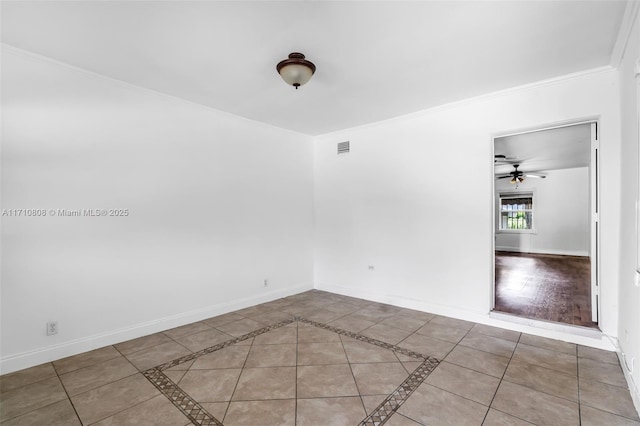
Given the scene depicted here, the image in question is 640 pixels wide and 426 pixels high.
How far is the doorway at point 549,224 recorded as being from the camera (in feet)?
11.8

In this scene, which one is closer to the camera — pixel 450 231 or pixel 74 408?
pixel 74 408

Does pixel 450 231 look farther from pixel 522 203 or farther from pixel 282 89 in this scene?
pixel 522 203

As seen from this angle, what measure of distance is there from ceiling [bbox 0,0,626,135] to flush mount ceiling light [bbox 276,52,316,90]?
70 mm

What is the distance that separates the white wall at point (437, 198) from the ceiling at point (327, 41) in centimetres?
33

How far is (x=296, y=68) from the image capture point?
269 centimetres

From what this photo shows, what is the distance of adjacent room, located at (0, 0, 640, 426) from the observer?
215 centimetres

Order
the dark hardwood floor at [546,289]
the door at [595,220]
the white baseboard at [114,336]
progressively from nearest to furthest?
the white baseboard at [114,336]
the door at [595,220]
the dark hardwood floor at [546,289]

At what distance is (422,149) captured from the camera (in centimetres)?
415

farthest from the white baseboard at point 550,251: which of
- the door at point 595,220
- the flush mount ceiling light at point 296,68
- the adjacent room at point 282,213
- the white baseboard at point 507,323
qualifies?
the flush mount ceiling light at point 296,68

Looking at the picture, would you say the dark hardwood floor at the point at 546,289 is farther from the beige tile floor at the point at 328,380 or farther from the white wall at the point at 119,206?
the white wall at the point at 119,206

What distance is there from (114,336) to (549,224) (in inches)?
453

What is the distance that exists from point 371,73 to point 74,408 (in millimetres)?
3657

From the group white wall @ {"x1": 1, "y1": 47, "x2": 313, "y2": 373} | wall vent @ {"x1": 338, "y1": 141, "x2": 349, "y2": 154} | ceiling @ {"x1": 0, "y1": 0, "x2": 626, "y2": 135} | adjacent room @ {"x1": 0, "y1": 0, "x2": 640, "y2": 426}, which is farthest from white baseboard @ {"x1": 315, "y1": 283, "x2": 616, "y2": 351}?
ceiling @ {"x1": 0, "y1": 0, "x2": 626, "y2": 135}

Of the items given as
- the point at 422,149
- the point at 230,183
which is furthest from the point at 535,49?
the point at 230,183
